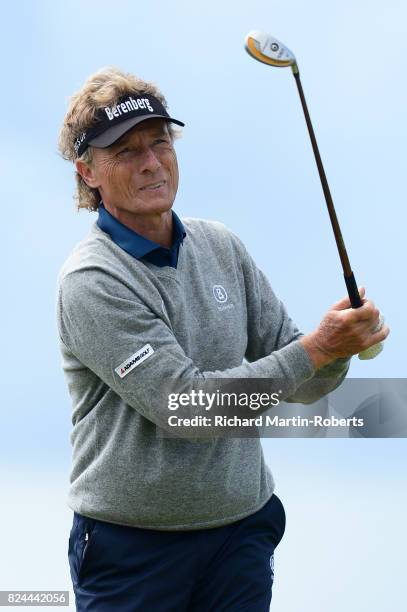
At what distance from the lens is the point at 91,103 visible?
3426 millimetres

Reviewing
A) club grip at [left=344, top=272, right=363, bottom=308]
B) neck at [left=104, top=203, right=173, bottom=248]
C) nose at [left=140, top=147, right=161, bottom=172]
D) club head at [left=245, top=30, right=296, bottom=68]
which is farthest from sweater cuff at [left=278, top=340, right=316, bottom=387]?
club head at [left=245, top=30, right=296, bottom=68]

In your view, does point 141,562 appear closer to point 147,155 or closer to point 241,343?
point 241,343

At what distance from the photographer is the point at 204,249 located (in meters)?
3.55

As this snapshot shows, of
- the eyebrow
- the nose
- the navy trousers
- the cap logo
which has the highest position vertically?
the cap logo

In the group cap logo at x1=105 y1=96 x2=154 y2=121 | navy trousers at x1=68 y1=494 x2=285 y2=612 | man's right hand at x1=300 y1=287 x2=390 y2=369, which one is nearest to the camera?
man's right hand at x1=300 y1=287 x2=390 y2=369

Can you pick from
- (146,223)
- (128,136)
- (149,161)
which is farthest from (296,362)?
(128,136)

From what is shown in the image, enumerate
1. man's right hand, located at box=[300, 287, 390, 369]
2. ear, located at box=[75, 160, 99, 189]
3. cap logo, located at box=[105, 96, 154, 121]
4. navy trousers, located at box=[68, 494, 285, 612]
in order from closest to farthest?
man's right hand, located at box=[300, 287, 390, 369]
navy trousers, located at box=[68, 494, 285, 612]
cap logo, located at box=[105, 96, 154, 121]
ear, located at box=[75, 160, 99, 189]

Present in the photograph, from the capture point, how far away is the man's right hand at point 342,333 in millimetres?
2941

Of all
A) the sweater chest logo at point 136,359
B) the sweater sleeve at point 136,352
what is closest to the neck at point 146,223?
the sweater sleeve at point 136,352

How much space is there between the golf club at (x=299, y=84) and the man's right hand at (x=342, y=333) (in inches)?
1.9

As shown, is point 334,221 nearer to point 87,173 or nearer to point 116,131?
point 116,131

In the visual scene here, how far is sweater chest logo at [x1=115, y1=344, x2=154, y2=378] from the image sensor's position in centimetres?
299

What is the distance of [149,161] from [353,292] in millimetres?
890

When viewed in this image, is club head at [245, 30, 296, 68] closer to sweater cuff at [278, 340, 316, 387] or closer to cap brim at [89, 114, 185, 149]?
cap brim at [89, 114, 185, 149]
